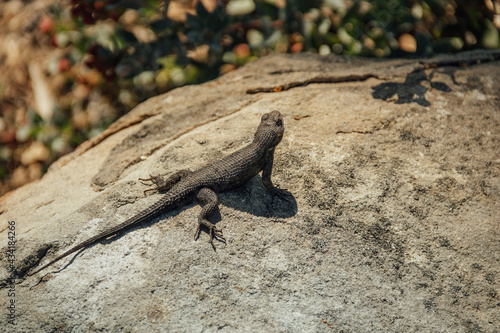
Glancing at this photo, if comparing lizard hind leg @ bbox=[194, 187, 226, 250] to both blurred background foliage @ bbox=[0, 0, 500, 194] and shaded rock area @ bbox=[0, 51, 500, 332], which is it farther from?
blurred background foliage @ bbox=[0, 0, 500, 194]

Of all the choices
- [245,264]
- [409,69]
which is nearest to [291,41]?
[409,69]

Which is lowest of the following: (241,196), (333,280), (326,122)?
(333,280)

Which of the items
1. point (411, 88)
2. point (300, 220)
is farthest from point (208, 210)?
point (411, 88)

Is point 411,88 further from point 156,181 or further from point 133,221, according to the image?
point 133,221

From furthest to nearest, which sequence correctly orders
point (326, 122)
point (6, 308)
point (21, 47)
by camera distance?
point (21, 47) → point (326, 122) → point (6, 308)

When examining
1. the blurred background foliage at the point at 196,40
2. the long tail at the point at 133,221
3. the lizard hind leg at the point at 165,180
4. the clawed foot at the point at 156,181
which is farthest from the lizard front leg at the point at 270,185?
the blurred background foliage at the point at 196,40

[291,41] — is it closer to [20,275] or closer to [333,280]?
[333,280]
